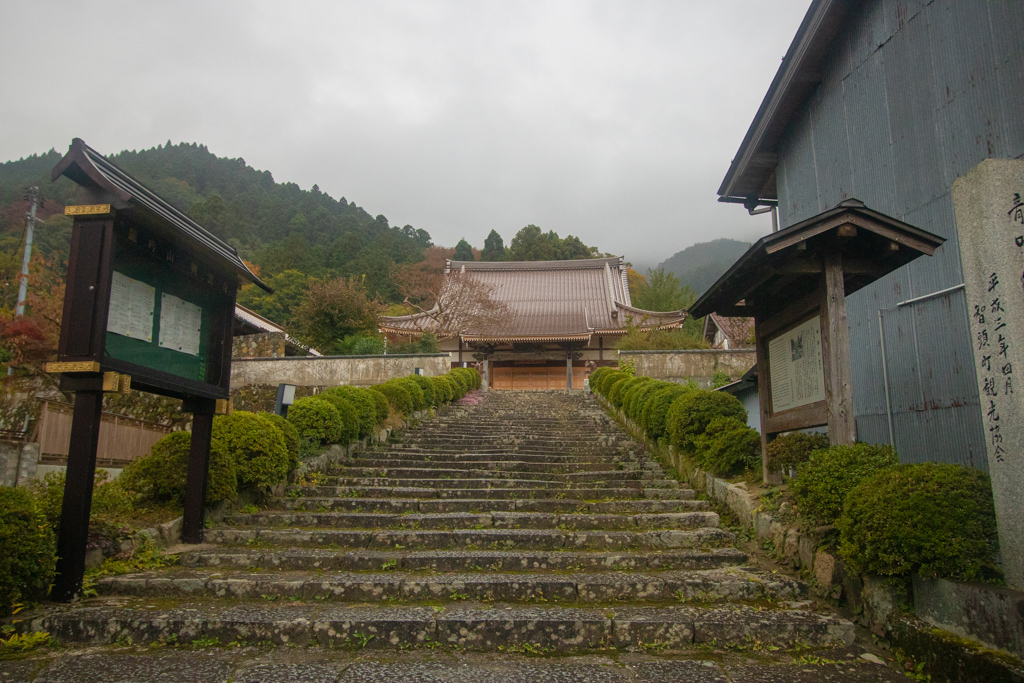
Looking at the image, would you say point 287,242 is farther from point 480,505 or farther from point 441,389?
point 480,505

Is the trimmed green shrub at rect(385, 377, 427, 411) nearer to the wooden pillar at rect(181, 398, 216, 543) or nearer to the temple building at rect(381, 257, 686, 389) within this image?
the wooden pillar at rect(181, 398, 216, 543)

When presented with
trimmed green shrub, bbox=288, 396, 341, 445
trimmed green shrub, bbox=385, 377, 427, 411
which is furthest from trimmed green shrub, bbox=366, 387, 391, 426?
trimmed green shrub, bbox=288, 396, 341, 445

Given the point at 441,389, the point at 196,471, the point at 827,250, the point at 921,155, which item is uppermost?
the point at 921,155

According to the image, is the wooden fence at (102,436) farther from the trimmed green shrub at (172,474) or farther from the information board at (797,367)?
the information board at (797,367)

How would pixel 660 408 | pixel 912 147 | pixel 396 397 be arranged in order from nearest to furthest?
pixel 912 147 < pixel 660 408 < pixel 396 397

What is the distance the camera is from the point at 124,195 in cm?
440

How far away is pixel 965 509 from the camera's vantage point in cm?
351

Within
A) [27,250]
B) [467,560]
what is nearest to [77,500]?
[467,560]

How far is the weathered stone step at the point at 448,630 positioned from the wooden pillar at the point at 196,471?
172 cm

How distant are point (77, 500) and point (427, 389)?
960 centimetres

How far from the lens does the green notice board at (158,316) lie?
4.68 metres

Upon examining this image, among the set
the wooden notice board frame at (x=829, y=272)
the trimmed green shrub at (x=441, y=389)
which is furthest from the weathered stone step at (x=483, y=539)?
the trimmed green shrub at (x=441, y=389)

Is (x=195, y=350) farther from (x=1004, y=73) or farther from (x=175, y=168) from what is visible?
(x=175, y=168)

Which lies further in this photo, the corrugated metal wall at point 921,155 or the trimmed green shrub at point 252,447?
the trimmed green shrub at point 252,447
